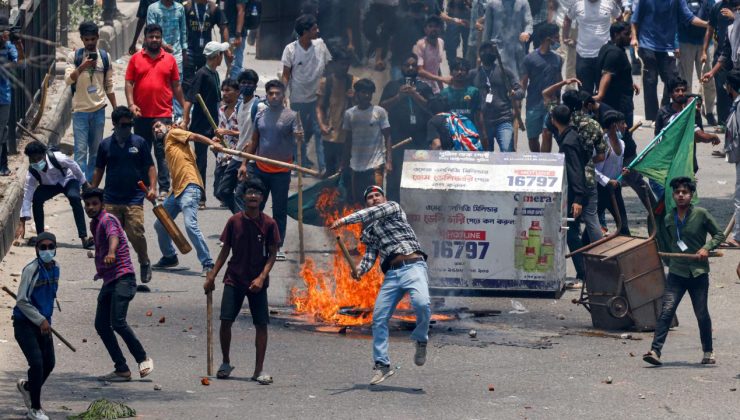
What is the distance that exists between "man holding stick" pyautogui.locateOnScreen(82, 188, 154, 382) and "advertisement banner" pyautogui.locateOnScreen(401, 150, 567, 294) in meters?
3.77

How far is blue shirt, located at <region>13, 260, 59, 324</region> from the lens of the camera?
966cm

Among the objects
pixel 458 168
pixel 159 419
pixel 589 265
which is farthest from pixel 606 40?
pixel 159 419

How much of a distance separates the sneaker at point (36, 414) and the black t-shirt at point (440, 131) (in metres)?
6.71

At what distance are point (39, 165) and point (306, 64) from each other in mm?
3953

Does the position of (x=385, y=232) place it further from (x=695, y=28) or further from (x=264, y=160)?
(x=695, y=28)

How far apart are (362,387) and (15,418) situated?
7.85 feet

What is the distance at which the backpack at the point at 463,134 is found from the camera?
15070 mm

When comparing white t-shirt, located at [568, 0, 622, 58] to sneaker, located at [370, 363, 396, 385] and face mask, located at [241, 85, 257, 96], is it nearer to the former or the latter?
face mask, located at [241, 85, 257, 96]

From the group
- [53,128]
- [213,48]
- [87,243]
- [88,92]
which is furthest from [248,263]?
[53,128]

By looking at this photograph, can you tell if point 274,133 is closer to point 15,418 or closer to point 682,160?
point 682,160

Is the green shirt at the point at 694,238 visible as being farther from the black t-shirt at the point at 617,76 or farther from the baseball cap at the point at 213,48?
the baseball cap at the point at 213,48

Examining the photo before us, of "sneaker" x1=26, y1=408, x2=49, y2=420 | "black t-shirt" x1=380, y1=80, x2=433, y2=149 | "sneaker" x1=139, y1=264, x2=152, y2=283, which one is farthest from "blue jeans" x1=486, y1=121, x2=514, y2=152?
"sneaker" x1=26, y1=408, x2=49, y2=420

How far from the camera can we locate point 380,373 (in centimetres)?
1043

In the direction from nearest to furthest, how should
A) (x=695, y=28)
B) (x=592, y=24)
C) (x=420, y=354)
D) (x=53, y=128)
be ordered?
(x=420, y=354)
(x=53, y=128)
(x=592, y=24)
(x=695, y=28)
